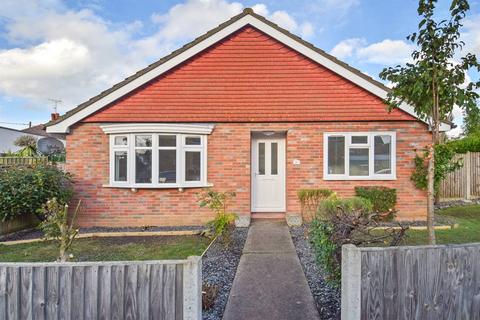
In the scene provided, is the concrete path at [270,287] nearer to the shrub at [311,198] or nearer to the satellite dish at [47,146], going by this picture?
the shrub at [311,198]

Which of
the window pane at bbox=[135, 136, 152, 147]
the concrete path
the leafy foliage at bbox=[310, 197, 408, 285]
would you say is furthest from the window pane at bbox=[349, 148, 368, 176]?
the window pane at bbox=[135, 136, 152, 147]

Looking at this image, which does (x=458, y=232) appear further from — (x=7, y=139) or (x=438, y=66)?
(x=7, y=139)

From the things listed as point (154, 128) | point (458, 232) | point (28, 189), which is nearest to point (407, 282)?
point (458, 232)

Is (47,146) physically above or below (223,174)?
above

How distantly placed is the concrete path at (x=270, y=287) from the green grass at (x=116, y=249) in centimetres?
135

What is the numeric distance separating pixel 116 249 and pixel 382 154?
7650 mm

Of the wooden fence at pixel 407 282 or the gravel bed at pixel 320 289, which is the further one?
the gravel bed at pixel 320 289

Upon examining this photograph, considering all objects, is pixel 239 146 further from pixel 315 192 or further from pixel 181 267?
pixel 181 267

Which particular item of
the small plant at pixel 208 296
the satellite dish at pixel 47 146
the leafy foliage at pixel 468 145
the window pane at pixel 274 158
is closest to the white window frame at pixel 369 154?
the window pane at pixel 274 158

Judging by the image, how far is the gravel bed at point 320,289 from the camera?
3648mm

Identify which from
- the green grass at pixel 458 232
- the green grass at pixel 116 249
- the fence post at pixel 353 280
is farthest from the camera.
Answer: the green grass at pixel 458 232

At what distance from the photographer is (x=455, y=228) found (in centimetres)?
789

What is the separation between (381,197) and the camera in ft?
Result: 27.6

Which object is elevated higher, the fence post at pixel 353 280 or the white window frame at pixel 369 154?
the white window frame at pixel 369 154
